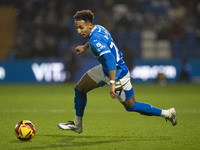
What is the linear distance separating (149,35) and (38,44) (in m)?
6.04

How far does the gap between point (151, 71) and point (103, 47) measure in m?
15.3

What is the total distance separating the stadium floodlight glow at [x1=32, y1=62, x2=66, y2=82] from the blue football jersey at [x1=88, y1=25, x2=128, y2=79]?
14.4 metres

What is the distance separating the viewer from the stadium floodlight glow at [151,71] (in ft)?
67.8

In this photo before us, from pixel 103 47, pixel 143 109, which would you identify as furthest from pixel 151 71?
pixel 103 47

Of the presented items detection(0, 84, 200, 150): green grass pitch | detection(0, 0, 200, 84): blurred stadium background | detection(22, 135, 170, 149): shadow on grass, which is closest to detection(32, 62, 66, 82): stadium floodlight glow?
detection(0, 0, 200, 84): blurred stadium background

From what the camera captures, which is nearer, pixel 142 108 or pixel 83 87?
pixel 142 108

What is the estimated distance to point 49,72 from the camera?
67.4 ft

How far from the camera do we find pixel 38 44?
20922mm

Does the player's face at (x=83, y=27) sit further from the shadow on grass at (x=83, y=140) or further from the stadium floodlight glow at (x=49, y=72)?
the stadium floodlight glow at (x=49, y=72)

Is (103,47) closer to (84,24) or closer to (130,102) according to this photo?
(84,24)

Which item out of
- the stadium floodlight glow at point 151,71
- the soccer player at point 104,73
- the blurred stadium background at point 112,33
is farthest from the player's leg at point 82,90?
the stadium floodlight glow at point 151,71

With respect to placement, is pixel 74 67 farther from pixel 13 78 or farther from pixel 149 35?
pixel 149 35

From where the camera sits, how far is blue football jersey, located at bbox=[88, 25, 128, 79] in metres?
5.78

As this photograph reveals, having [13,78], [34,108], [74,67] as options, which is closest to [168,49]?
[74,67]
